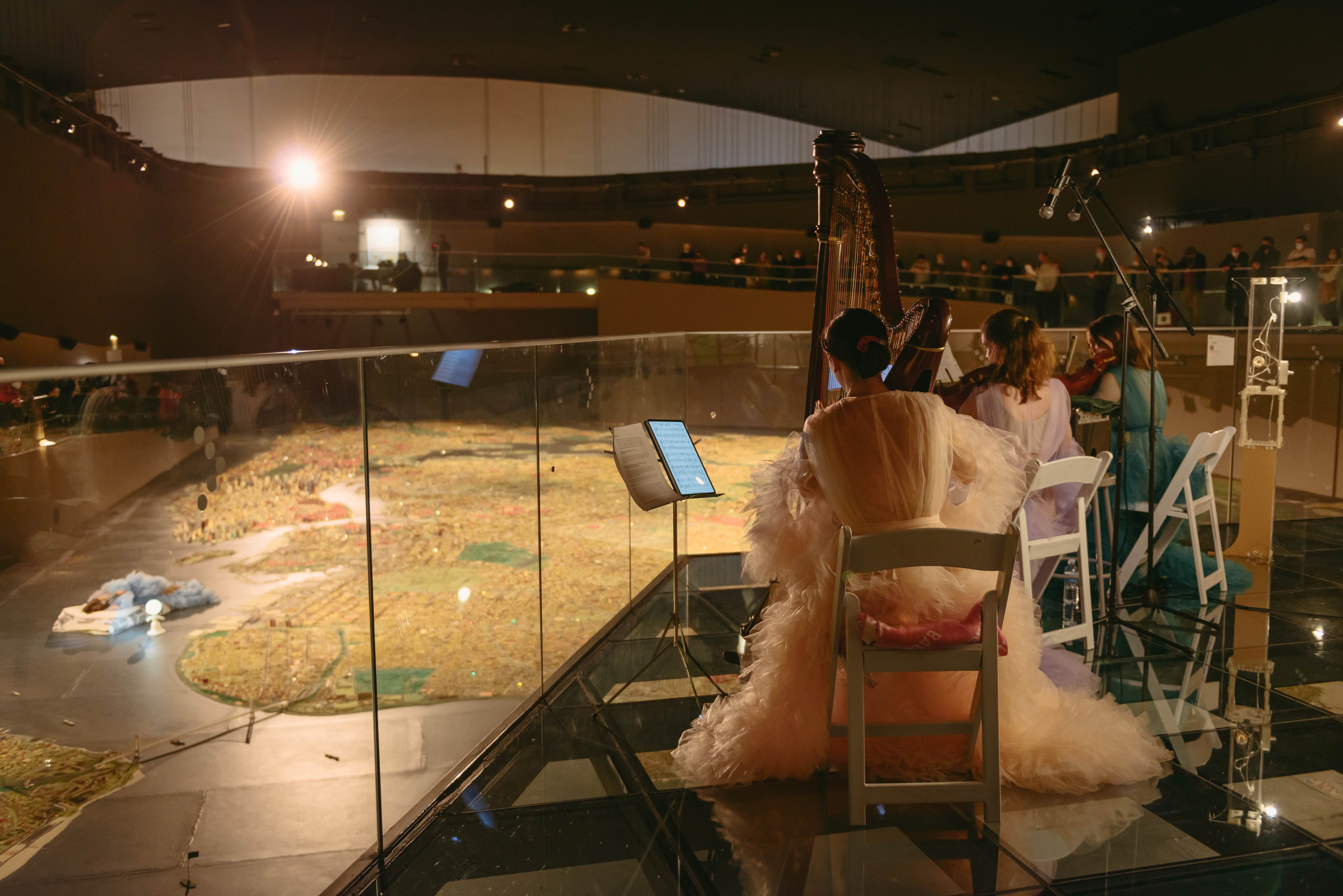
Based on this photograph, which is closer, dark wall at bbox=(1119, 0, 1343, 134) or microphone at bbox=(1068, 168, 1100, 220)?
microphone at bbox=(1068, 168, 1100, 220)

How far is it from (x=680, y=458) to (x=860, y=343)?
110 cm

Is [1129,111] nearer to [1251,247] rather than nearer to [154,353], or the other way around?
[1251,247]

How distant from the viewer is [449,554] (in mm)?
2947

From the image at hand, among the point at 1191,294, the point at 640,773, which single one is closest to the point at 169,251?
the point at 1191,294

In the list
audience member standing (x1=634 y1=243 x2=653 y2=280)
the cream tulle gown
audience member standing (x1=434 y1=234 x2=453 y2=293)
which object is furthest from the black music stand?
audience member standing (x1=434 y1=234 x2=453 y2=293)

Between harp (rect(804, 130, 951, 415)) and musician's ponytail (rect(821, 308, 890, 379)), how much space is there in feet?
0.35

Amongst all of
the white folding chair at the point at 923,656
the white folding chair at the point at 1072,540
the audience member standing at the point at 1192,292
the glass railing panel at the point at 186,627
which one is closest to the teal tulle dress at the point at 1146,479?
the white folding chair at the point at 1072,540

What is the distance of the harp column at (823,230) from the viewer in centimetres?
273

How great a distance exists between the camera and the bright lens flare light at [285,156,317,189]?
2081 centimetres

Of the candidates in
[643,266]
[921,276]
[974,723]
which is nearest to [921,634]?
[974,723]

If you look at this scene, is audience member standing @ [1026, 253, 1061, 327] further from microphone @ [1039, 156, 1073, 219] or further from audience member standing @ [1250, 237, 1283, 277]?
microphone @ [1039, 156, 1073, 219]

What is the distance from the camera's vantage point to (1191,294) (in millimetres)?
8586

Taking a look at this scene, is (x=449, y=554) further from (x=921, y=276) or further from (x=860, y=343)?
(x=921, y=276)

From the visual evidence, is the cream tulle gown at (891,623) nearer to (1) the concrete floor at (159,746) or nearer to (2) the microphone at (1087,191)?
(1) the concrete floor at (159,746)
